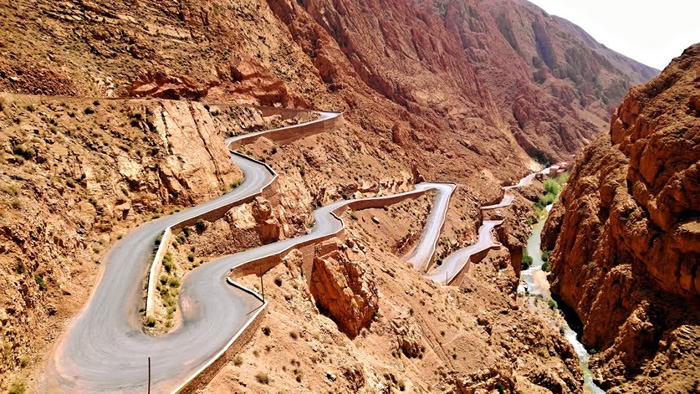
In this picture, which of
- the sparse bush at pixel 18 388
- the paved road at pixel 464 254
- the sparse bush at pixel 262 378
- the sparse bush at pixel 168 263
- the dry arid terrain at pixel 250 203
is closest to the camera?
the sparse bush at pixel 18 388

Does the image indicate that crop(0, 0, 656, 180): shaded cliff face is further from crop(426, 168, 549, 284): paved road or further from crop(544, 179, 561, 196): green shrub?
crop(426, 168, 549, 284): paved road

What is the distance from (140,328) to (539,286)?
3909 cm

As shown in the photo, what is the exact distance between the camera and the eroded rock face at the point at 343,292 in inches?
832

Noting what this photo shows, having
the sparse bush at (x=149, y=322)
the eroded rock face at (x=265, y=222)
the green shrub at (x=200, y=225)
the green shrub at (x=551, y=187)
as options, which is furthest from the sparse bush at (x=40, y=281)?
the green shrub at (x=551, y=187)

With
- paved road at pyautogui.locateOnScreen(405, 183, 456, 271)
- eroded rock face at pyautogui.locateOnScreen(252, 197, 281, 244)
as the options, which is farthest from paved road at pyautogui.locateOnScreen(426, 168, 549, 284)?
eroded rock face at pyautogui.locateOnScreen(252, 197, 281, 244)

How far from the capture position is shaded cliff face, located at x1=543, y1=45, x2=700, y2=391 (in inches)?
1098

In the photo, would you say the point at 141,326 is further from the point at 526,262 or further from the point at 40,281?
the point at 526,262

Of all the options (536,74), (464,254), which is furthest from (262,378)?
(536,74)

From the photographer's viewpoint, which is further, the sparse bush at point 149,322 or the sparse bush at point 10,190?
the sparse bush at point 149,322

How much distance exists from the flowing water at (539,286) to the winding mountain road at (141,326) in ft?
66.9

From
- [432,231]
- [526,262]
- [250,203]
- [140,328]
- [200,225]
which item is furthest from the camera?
[526,262]

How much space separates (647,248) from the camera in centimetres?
3125

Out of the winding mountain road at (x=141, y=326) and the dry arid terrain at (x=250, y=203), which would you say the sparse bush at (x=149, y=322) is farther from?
the dry arid terrain at (x=250, y=203)

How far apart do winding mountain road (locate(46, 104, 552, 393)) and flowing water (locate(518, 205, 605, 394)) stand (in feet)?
66.9
